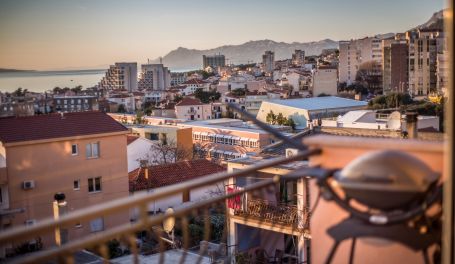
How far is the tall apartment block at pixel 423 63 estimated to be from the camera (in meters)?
32.0

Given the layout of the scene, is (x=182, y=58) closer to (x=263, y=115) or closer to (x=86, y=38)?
(x=86, y=38)

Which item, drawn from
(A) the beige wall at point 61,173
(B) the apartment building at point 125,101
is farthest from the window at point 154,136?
(B) the apartment building at point 125,101

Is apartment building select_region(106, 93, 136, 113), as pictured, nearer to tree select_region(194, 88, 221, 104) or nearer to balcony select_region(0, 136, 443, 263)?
tree select_region(194, 88, 221, 104)

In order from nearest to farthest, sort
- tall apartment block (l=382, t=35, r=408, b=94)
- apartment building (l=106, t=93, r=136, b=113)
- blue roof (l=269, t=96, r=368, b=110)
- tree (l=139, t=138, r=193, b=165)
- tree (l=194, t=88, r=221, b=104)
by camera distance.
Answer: tree (l=139, t=138, r=193, b=165) < blue roof (l=269, t=96, r=368, b=110) < tree (l=194, t=88, r=221, b=104) < apartment building (l=106, t=93, r=136, b=113) < tall apartment block (l=382, t=35, r=408, b=94)

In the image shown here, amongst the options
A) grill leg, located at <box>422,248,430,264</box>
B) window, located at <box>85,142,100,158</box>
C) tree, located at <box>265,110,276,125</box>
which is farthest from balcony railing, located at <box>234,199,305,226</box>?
tree, located at <box>265,110,276,125</box>

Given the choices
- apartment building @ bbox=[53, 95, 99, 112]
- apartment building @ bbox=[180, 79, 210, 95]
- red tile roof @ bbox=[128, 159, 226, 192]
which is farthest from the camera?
apartment building @ bbox=[180, 79, 210, 95]

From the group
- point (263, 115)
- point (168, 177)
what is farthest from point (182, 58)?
point (168, 177)

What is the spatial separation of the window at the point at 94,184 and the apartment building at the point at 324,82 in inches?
1089

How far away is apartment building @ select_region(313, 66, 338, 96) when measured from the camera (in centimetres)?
3647

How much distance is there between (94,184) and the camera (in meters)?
9.66

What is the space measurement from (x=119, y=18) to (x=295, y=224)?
109ft

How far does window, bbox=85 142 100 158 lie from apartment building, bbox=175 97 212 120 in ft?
54.8

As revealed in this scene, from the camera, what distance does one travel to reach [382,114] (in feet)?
47.4

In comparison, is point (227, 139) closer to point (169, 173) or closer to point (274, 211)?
point (169, 173)
